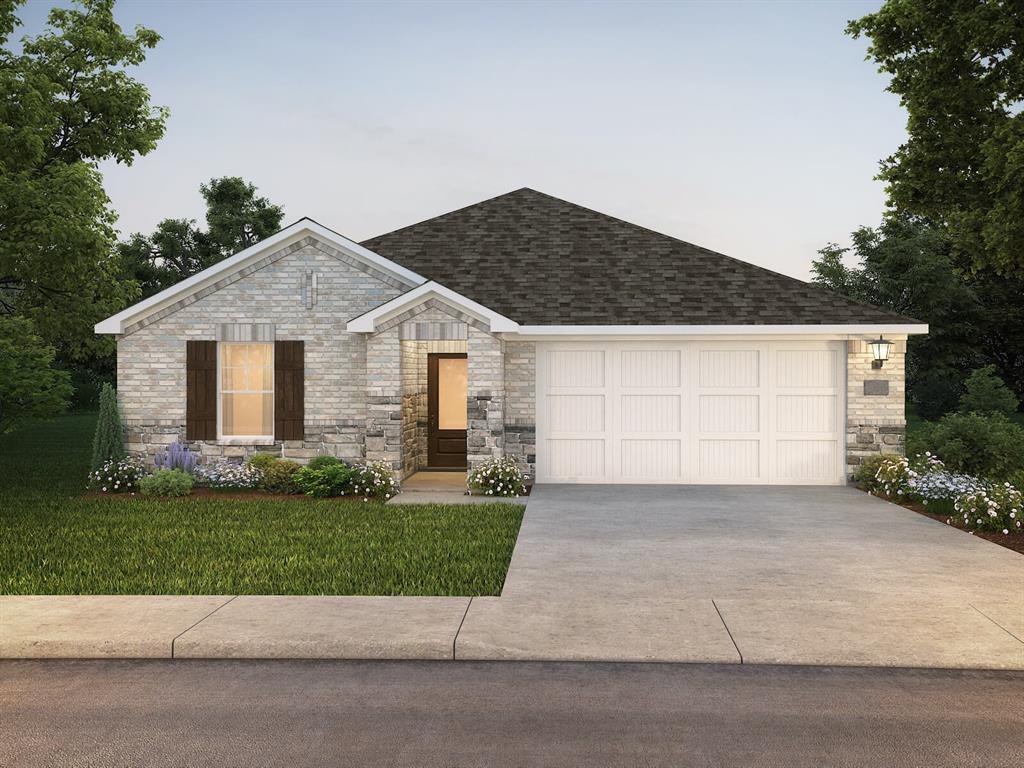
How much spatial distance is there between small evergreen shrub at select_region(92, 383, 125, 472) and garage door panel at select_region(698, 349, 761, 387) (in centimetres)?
1026

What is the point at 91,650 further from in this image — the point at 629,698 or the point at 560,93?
the point at 560,93

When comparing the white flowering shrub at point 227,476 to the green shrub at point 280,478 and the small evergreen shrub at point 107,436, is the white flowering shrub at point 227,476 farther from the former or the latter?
the small evergreen shrub at point 107,436

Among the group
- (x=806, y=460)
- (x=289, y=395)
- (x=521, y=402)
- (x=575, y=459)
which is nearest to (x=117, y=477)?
(x=289, y=395)

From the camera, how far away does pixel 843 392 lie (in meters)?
14.7

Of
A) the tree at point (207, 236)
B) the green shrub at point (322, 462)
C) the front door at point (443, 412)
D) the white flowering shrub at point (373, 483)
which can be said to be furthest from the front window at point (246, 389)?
the tree at point (207, 236)

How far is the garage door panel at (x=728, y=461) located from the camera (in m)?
14.9

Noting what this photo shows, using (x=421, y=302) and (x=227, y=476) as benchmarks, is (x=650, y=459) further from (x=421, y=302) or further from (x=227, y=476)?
(x=227, y=476)

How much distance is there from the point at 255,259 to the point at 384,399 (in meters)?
3.50

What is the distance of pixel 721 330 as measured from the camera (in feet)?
47.2

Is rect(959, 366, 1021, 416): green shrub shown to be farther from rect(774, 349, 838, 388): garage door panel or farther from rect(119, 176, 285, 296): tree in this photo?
rect(119, 176, 285, 296): tree

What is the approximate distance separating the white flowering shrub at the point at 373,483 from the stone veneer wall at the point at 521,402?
2399 millimetres

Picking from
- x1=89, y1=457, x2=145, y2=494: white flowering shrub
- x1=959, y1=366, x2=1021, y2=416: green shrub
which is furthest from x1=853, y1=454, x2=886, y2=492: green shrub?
x1=89, y1=457, x2=145, y2=494: white flowering shrub

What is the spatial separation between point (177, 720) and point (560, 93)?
56.3ft

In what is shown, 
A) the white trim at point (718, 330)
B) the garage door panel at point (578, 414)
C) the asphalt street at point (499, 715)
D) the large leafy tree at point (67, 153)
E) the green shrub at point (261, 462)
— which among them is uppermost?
the large leafy tree at point (67, 153)
